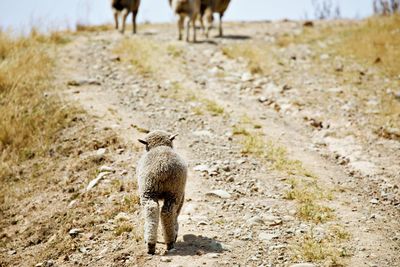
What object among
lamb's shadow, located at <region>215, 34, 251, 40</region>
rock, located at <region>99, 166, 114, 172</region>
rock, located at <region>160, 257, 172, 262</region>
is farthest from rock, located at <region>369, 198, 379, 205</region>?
lamb's shadow, located at <region>215, 34, 251, 40</region>

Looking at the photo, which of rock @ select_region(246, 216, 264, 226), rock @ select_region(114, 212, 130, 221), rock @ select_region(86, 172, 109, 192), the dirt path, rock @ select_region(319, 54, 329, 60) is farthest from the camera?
rock @ select_region(319, 54, 329, 60)

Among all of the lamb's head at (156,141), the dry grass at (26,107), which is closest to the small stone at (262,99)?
the dry grass at (26,107)

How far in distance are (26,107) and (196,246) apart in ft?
19.9

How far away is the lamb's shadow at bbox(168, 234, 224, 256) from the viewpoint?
510 cm

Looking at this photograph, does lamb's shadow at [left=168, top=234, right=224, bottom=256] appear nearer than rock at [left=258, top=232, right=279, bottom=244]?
Yes

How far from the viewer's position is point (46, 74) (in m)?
12.0

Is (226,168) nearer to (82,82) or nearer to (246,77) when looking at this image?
(246,77)

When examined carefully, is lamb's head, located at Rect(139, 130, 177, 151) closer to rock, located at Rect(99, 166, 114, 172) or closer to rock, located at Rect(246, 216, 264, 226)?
rock, located at Rect(246, 216, 264, 226)

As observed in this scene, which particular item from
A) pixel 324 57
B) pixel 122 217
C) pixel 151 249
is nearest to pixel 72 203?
pixel 122 217

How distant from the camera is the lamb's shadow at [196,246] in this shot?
5098 millimetres

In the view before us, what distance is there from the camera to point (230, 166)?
7.61m

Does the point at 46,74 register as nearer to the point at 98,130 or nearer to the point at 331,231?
the point at 98,130

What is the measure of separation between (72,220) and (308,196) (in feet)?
9.71

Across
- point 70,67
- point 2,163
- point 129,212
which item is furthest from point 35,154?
point 70,67
